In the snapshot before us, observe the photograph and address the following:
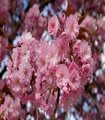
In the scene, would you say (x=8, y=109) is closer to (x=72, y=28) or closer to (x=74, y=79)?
(x=74, y=79)

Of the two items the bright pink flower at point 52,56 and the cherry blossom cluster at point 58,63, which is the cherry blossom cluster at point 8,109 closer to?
the cherry blossom cluster at point 58,63

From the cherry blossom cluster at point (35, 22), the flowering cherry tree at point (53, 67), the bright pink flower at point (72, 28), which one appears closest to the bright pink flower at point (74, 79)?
the flowering cherry tree at point (53, 67)

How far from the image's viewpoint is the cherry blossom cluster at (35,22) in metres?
3.05

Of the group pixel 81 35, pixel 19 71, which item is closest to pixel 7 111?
pixel 19 71

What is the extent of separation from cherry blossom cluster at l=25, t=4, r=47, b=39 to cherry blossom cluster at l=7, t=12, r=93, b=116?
64.3 inches

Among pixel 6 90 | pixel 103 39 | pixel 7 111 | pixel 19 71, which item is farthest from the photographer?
pixel 103 39

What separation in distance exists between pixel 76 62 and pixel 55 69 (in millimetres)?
154

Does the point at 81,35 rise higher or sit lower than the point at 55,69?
higher

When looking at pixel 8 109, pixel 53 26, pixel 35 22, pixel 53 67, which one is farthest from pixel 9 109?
pixel 35 22

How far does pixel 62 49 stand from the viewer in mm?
1266

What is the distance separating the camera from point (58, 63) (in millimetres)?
1258

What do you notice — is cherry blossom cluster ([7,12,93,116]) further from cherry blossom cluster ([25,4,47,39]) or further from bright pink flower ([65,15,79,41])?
cherry blossom cluster ([25,4,47,39])

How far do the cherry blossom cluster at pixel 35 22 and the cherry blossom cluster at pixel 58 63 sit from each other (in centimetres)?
163

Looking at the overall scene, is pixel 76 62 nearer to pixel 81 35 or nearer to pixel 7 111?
pixel 81 35
